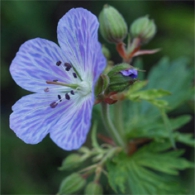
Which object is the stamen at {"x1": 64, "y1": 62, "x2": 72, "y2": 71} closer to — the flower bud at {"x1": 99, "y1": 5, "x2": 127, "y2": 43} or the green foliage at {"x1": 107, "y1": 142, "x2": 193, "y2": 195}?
the flower bud at {"x1": 99, "y1": 5, "x2": 127, "y2": 43}

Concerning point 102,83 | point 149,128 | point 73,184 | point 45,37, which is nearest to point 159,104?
point 149,128

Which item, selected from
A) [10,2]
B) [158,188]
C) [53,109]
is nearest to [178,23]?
[10,2]

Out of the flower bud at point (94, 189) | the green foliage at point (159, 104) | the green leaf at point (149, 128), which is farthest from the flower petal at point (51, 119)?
the green leaf at point (149, 128)

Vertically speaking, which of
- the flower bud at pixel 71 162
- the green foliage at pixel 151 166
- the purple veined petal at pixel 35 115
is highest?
the purple veined petal at pixel 35 115

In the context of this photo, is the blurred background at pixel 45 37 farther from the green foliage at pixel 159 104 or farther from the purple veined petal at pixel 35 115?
the purple veined petal at pixel 35 115

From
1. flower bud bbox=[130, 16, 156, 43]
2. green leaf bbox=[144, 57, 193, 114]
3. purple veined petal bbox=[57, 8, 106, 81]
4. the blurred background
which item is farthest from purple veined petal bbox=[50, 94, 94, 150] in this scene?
the blurred background

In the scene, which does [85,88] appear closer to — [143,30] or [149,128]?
[143,30]

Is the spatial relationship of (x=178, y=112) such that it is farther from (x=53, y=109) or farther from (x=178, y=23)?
(x=53, y=109)
